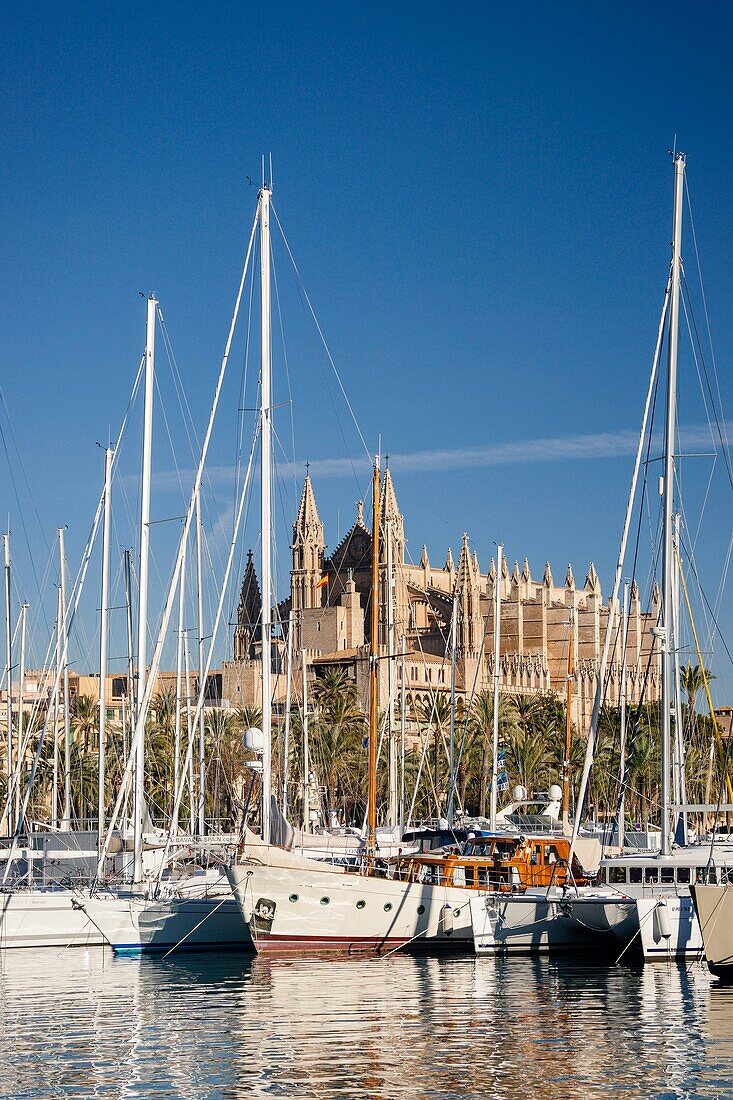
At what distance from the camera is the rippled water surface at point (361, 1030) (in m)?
18.7

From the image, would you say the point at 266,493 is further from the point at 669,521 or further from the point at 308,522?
the point at 308,522

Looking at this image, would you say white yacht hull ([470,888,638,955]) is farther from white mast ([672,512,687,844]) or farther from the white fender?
white mast ([672,512,687,844])

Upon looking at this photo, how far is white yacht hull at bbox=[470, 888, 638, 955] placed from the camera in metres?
33.0

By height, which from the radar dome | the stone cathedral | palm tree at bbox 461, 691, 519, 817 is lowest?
the radar dome

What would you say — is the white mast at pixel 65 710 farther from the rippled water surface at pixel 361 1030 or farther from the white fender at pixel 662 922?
the white fender at pixel 662 922

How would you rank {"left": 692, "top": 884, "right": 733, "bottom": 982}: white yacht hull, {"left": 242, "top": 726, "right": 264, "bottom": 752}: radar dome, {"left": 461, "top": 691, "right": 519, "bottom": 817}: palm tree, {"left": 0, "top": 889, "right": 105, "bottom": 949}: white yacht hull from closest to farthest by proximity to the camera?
1. {"left": 692, "top": 884, "right": 733, "bottom": 982}: white yacht hull
2. {"left": 242, "top": 726, "right": 264, "bottom": 752}: radar dome
3. {"left": 0, "top": 889, "right": 105, "bottom": 949}: white yacht hull
4. {"left": 461, "top": 691, "right": 519, "bottom": 817}: palm tree

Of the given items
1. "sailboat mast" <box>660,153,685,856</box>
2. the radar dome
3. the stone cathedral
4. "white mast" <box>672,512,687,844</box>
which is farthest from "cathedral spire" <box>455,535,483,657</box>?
the radar dome

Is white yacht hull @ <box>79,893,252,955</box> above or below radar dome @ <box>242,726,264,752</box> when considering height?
below

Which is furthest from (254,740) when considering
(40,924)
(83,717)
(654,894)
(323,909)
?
(83,717)

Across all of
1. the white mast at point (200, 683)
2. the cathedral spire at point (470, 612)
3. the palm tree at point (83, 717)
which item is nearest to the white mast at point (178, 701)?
the white mast at point (200, 683)

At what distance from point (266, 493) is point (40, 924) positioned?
10.4 meters

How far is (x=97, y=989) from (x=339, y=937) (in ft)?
19.6

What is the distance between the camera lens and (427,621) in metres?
143

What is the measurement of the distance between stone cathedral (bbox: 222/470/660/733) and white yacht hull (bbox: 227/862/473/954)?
73194 mm
